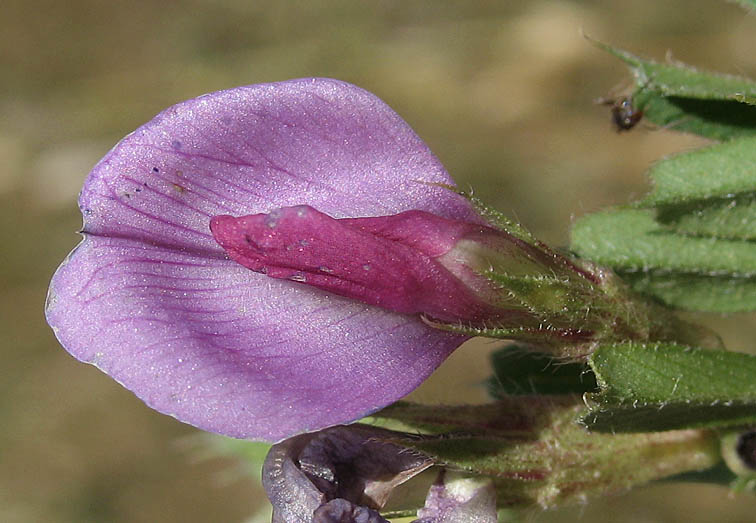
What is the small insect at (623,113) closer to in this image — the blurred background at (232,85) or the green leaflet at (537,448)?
the green leaflet at (537,448)

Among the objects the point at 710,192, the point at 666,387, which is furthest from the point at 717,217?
the point at 666,387

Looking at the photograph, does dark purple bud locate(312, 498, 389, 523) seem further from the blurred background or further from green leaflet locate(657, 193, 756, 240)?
the blurred background

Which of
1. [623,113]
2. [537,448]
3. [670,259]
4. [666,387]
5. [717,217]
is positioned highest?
[623,113]

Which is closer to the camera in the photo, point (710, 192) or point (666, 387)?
point (666, 387)

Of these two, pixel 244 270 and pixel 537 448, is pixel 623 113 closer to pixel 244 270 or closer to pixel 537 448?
pixel 537 448

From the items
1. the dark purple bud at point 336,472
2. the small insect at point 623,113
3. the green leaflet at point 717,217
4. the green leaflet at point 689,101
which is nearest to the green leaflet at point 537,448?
the dark purple bud at point 336,472

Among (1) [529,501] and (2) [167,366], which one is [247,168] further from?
(1) [529,501]

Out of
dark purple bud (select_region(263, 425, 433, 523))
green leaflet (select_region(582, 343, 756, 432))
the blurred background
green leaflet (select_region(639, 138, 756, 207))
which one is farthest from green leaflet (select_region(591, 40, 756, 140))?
the blurred background

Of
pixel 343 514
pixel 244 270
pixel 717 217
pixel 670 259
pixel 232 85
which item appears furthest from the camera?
pixel 232 85

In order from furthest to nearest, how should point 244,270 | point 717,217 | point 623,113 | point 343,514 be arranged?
point 623,113 → point 717,217 → point 244,270 → point 343,514
